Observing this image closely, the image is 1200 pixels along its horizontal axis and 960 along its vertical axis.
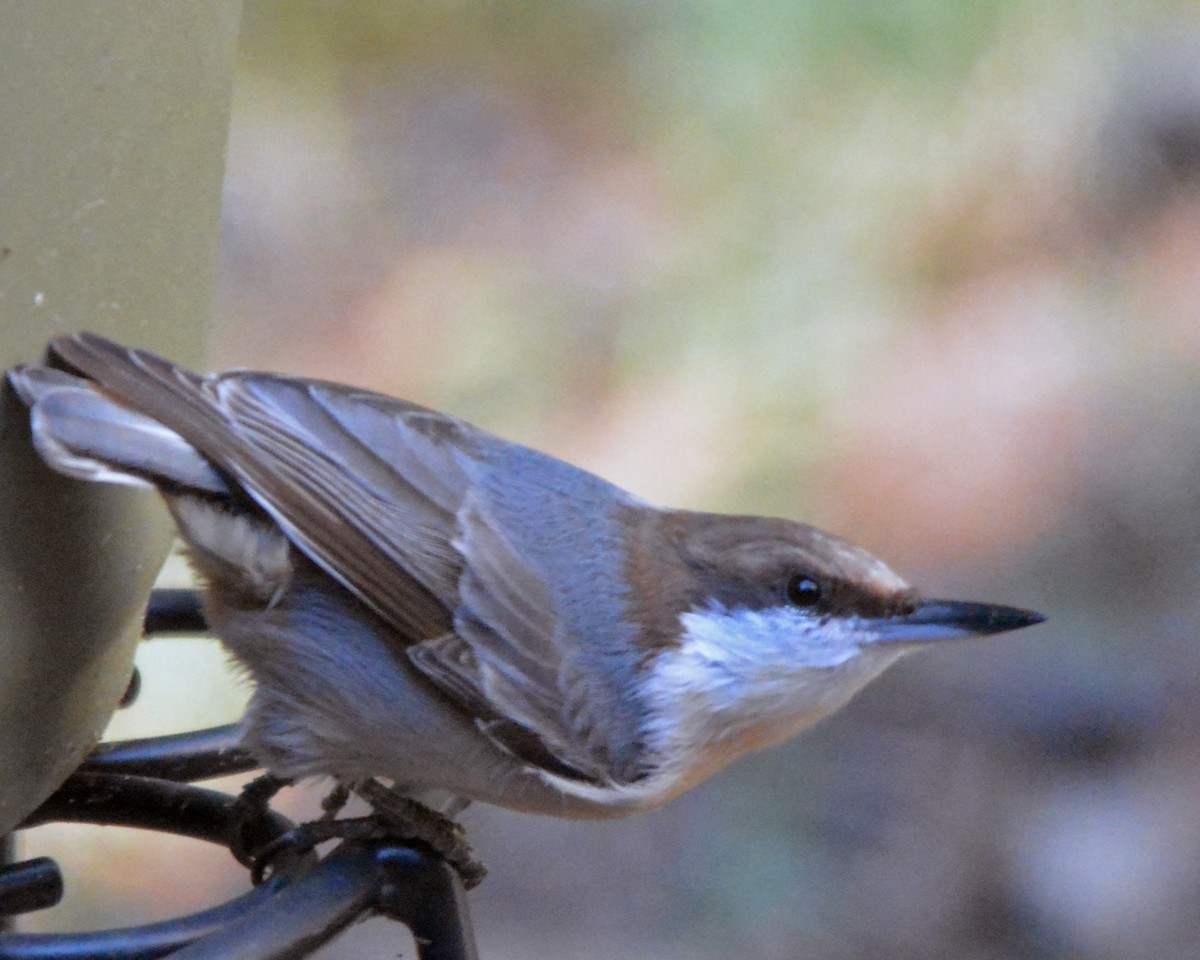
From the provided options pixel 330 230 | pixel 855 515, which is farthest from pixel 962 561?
pixel 330 230

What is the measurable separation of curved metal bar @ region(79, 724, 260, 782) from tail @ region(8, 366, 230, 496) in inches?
13.4

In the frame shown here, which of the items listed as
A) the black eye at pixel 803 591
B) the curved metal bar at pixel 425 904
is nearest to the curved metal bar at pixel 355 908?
the curved metal bar at pixel 425 904

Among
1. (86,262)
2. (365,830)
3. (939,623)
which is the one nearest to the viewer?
(86,262)

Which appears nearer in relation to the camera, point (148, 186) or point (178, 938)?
point (178, 938)

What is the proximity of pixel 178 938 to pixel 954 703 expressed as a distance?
2.51 m

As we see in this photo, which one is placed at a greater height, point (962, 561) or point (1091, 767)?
point (962, 561)

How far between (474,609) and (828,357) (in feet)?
6.94

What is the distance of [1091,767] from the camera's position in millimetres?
3543

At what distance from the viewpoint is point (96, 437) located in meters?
1.51

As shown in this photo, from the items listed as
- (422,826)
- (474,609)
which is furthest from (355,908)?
(474,609)

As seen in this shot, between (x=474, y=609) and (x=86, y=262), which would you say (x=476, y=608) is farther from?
(x=86, y=262)

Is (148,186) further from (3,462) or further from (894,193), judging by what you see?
(894,193)

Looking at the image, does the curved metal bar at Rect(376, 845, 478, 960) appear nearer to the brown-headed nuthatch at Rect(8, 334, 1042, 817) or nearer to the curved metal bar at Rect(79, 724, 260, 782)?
the brown-headed nuthatch at Rect(8, 334, 1042, 817)

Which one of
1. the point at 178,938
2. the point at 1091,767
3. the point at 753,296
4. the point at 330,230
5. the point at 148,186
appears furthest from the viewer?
the point at 330,230
